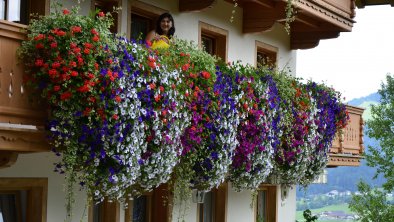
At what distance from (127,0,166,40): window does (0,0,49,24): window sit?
2.12 m

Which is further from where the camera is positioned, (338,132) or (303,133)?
(338,132)

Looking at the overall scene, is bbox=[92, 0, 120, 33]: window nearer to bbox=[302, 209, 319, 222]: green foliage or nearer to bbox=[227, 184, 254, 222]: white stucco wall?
bbox=[227, 184, 254, 222]: white stucco wall

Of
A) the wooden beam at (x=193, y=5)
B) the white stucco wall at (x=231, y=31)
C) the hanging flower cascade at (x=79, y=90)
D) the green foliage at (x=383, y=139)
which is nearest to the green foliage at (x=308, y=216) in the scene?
the white stucco wall at (x=231, y=31)

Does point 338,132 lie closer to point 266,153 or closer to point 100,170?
point 266,153

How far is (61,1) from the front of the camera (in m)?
11.8

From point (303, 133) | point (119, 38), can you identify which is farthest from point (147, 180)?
point (303, 133)

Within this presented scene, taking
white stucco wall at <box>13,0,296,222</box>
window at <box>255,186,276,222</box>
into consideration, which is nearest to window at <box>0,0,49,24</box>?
white stucco wall at <box>13,0,296,222</box>

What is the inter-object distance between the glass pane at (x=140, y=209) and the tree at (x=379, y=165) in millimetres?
21961

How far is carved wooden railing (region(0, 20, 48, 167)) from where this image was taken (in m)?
9.46

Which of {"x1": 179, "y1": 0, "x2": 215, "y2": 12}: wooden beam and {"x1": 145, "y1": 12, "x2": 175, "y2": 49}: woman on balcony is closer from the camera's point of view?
{"x1": 145, "y1": 12, "x2": 175, "y2": 49}: woman on balcony

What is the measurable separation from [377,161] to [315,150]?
1956cm

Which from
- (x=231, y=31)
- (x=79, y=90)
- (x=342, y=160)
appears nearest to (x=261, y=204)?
(x=342, y=160)

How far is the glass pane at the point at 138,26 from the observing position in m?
13.8

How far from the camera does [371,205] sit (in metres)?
35.5
